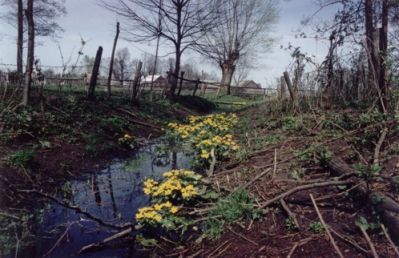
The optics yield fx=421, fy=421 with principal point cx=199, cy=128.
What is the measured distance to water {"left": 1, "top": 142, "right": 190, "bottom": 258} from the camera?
4.22m

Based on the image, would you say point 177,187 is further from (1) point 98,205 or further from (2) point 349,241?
(2) point 349,241

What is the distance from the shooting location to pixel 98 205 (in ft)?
18.3

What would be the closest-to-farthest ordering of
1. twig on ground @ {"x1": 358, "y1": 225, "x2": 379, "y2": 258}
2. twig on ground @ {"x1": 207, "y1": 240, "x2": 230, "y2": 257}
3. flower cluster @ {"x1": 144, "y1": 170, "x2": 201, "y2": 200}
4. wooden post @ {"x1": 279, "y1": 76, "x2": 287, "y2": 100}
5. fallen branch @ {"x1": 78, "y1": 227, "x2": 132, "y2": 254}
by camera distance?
1. twig on ground @ {"x1": 358, "y1": 225, "x2": 379, "y2": 258}
2. twig on ground @ {"x1": 207, "y1": 240, "x2": 230, "y2": 257}
3. fallen branch @ {"x1": 78, "y1": 227, "x2": 132, "y2": 254}
4. flower cluster @ {"x1": 144, "y1": 170, "x2": 201, "y2": 200}
5. wooden post @ {"x1": 279, "y1": 76, "x2": 287, "y2": 100}

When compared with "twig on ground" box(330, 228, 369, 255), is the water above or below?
below

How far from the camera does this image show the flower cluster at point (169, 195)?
4168 mm

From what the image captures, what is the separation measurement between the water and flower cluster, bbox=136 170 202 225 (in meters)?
0.39

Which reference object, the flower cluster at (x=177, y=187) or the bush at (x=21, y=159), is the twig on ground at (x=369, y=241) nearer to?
the flower cluster at (x=177, y=187)

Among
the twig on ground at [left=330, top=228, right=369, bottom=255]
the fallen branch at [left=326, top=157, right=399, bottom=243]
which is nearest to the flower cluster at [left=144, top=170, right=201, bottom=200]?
the twig on ground at [left=330, top=228, right=369, bottom=255]

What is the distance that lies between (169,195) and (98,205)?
52.4 inches

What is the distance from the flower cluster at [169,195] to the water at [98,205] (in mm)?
394

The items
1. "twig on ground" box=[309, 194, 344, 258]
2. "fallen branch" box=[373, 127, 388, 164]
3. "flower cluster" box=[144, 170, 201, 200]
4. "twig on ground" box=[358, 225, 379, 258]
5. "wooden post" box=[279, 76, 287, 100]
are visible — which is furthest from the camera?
"wooden post" box=[279, 76, 287, 100]

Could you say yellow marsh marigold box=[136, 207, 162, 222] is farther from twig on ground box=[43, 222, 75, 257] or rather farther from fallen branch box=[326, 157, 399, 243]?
fallen branch box=[326, 157, 399, 243]

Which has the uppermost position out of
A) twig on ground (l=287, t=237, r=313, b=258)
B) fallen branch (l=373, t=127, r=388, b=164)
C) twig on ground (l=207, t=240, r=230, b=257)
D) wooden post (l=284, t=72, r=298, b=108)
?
wooden post (l=284, t=72, r=298, b=108)

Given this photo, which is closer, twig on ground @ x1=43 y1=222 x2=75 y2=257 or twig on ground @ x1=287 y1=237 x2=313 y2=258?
twig on ground @ x1=287 y1=237 x2=313 y2=258
